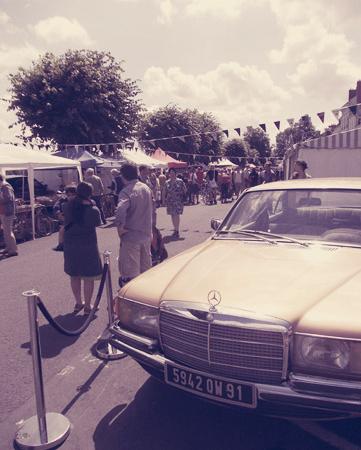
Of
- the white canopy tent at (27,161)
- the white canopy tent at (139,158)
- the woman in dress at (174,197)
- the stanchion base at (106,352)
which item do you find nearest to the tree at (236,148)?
the white canopy tent at (139,158)

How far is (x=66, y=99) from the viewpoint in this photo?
23797 millimetres

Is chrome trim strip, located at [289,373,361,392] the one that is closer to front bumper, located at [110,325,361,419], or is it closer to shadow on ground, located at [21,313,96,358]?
front bumper, located at [110,325,361,419]

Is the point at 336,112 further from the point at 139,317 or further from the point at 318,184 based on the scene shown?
the point at 139,317

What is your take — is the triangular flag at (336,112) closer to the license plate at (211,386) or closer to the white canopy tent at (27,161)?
the white canopy tent at (27,161)

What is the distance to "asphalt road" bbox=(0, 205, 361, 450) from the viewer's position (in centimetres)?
303

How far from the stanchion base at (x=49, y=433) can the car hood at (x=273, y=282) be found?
1029mm

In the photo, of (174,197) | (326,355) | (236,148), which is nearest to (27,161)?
(174,197)

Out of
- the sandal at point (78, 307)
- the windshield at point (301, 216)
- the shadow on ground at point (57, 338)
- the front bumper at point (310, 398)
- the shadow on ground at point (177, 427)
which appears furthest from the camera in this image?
the sandal at point (78, 307)

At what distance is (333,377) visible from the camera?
8.48ft

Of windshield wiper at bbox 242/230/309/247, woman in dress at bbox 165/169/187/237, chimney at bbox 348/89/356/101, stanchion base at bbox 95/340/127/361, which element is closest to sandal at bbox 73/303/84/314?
stanchion base at bbox 95/340/127/361

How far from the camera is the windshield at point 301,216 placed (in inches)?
151

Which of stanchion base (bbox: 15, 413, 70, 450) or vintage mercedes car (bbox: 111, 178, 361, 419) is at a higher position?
vintage mercedes car (bbox: 111, 178, 361, 419)

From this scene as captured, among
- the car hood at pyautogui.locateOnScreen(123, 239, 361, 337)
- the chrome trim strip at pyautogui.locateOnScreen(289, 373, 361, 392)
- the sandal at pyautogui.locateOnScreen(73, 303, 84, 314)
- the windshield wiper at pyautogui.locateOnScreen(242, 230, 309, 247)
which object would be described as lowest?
the sandal at pyautogui.locateOnScreen(73, 303, 84, 314)

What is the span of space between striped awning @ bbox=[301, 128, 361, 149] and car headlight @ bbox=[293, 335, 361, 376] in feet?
39.9
